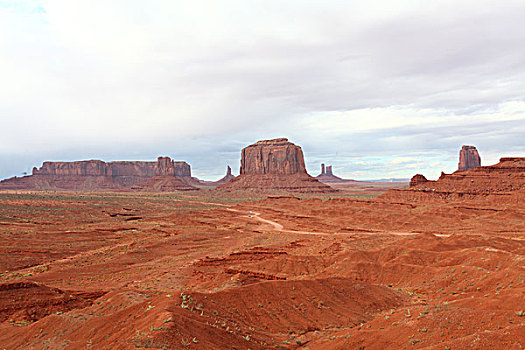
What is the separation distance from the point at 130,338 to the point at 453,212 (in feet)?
201

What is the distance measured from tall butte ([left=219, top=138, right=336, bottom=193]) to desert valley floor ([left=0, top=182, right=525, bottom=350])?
10989 centimetres

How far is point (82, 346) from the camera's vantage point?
12.1 m

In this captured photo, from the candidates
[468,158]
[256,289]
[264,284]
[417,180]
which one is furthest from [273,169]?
[256,289]

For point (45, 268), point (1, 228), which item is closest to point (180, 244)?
point (45, 268)

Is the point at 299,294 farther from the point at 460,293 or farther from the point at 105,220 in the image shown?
the point at 105,220

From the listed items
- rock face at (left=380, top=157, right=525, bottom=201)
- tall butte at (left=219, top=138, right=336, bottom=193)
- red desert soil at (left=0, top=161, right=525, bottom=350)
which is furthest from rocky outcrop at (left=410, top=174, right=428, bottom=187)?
tall butte at (left=219, top=138, right=336, bottom=193)

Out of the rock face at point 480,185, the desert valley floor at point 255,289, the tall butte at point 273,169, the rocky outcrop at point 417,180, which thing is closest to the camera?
the desert valley floor at point 255,289

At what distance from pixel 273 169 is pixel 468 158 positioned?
87483mm

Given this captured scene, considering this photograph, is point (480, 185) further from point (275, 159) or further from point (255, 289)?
point (275, 159)

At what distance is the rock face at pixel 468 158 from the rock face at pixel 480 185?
85506 millimetres

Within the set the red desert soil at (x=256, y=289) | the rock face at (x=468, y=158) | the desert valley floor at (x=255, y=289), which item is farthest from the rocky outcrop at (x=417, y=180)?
the rock face at (x=468, y=158)

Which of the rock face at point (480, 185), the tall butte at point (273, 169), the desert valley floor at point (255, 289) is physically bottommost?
the desert valley floor at point (255, 289)

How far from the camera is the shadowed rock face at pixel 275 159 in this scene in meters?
173

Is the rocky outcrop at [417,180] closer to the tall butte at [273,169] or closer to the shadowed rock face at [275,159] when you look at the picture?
the tall butte at [273,169]
